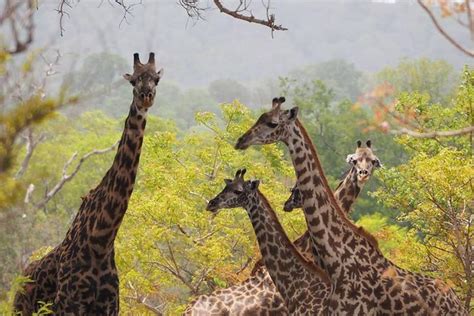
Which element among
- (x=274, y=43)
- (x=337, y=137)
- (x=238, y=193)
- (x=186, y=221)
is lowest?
(x=238, y=193)

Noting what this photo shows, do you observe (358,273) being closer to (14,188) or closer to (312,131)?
(14,188)

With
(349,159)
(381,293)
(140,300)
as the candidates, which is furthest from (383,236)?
(381,293)

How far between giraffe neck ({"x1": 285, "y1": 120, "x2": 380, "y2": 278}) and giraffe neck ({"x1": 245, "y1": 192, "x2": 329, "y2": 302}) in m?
0.74

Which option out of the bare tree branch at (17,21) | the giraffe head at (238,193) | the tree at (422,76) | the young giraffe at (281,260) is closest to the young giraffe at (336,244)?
the young giraffe at (281,260)

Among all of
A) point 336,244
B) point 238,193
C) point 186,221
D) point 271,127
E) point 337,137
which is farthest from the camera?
point 337,137

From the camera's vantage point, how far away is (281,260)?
8945 mm

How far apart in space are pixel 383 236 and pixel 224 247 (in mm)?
2957

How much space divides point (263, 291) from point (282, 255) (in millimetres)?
Answer: 1427

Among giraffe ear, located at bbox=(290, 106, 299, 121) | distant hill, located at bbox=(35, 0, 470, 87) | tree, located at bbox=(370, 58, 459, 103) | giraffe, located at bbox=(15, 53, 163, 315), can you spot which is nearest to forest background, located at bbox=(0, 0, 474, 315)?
tree, located at bbox=(370, 58, 459, 103)

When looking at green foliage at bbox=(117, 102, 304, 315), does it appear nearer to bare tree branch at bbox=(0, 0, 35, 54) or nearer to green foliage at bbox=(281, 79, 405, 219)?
bare tree branch at bbox=(0, 0, 35, 54)

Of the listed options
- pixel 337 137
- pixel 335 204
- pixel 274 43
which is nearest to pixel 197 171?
pixel 335 204

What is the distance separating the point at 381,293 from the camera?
7.93 meters

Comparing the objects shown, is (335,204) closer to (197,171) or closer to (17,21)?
(17,21)

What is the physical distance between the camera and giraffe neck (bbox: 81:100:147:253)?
7.49 meters
